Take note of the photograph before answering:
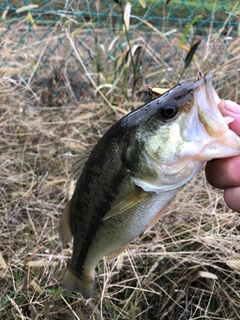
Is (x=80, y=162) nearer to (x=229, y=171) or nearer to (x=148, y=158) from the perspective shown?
(x=148, y=158)

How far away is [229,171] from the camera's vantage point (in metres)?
1.17

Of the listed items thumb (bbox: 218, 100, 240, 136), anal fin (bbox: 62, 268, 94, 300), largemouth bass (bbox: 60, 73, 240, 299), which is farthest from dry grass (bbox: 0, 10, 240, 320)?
thumb (bbox: 218, 100, 240, 136)

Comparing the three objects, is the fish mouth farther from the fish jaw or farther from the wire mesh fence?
the wire mesh fence

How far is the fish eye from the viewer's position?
3.74 ft

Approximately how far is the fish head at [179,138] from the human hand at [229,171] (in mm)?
29

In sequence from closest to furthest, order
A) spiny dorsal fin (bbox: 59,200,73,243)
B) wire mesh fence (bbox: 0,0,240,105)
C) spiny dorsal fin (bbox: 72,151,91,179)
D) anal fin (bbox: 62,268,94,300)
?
1. spiny dorsal fin (bbox: 72,151,91,179)
2. spiny dorsal fin (bbox: 59,200,73,243)
3. anal fin (bbox: 62,268,94,300)
4. wire mesh fence (bbox: 0,0,240,105)

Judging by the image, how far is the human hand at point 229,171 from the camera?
114cm

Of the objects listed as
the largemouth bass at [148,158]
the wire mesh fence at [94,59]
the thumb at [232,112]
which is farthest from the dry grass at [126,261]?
the thumb at [232,112]

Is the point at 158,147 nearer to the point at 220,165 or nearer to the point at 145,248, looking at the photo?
the point at 220,165

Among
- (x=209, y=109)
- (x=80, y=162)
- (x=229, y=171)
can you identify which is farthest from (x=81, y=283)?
(x=209, y=109)

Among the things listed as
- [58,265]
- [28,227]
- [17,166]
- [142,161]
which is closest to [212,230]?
[58,265]

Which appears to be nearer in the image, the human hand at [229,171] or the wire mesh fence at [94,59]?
the human hand at [229,171]

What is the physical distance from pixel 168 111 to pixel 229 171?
0.75 ft

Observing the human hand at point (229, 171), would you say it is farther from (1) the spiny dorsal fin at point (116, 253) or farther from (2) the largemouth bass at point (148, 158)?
(1) the spiny dorsal fin at point (116, 253)
